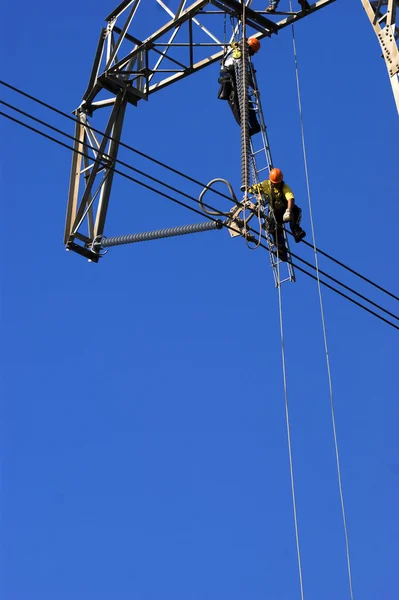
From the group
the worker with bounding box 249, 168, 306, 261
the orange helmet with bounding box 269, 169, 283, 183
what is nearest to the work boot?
the worker with bounding box 249, 168, 306, 261

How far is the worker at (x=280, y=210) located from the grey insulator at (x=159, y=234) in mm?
609

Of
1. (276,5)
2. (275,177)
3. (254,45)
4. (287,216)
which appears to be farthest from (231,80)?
(287,216)

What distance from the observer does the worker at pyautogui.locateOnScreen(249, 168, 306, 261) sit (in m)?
12.5

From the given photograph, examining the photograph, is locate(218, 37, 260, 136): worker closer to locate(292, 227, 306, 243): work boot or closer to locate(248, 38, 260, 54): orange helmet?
locate(248, 38, 260, 54): orange helmet

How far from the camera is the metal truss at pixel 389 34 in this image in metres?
11.3

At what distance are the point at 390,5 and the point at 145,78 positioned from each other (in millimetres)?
4216

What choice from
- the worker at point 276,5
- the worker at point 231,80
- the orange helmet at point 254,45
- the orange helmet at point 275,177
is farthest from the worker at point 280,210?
the worker at point 276,5

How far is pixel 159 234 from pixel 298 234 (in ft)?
5.53

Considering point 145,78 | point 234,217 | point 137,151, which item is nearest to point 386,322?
point 234,217

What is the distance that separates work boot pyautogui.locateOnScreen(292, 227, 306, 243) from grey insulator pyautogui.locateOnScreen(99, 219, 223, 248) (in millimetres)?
918

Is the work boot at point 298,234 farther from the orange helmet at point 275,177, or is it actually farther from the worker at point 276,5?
the worker at point 276,5

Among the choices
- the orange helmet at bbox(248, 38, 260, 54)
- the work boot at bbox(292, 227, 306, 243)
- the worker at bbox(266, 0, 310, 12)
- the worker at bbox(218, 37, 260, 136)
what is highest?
the worker at bbox(266, 0, 310, 12)

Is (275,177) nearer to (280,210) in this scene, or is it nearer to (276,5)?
(280,210)

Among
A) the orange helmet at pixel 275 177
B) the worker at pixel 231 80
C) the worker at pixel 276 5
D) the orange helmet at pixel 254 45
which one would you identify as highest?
the worker at pixel 276 5
